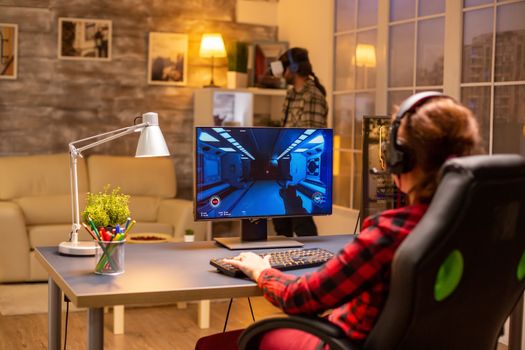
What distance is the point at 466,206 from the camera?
5.69 feet

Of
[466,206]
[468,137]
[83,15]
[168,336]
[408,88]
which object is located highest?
[83,15]

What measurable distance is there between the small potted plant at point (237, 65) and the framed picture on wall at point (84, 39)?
99 centimetres

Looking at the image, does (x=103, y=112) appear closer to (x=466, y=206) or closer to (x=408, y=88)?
(x=408, y=88)

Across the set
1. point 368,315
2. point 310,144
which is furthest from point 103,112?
point 368,315

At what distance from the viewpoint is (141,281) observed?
2.33 metres

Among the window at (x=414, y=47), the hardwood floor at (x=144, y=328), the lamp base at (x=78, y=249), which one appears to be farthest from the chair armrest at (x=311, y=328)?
the window at (x=414, y=47)

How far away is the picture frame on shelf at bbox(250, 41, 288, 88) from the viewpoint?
22.6ft

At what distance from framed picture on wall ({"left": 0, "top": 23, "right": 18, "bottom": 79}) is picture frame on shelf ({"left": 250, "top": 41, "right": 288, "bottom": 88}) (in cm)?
194

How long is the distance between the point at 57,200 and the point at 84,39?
4.45 feet

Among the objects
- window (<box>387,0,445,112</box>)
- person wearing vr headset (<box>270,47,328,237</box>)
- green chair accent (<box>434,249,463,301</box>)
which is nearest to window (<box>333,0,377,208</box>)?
window (<box>387,0,445,112</box>)

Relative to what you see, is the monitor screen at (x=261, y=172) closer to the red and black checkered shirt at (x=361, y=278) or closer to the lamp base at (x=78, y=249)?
the lamp base at (x=78, y=249)

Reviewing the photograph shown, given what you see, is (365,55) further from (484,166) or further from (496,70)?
(484,166)

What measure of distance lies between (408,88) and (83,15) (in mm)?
2774

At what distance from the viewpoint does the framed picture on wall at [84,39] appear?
6.50 m
